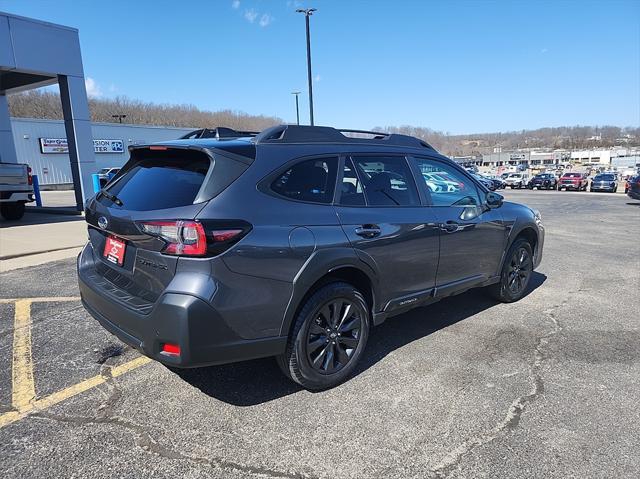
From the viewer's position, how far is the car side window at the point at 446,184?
3.97 meters

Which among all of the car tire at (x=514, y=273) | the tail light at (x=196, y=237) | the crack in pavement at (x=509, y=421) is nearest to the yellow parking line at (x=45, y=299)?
the tail light at (x=196, y=237)

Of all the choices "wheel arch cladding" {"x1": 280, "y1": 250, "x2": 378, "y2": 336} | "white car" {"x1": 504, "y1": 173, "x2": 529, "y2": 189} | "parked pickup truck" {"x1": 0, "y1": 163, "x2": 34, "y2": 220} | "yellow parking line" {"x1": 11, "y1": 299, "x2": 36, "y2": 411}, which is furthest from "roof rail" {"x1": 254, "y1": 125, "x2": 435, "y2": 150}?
"white car" {"x1": 504, "y1": 173, "x2": 529, "y2": 189}

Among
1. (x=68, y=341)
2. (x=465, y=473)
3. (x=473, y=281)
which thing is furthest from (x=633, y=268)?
(x=68, y=341)

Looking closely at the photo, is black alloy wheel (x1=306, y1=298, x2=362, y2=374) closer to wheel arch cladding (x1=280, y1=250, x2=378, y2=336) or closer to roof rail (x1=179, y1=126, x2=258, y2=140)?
wheel arch cladding (x1=280, y1=250, x2=378, y2=336)

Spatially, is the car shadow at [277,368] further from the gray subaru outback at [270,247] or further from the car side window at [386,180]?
the car side window at [386,180]

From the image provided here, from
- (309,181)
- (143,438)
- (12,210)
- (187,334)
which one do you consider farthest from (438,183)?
(12,210)

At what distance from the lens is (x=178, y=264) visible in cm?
250

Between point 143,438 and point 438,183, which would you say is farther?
point 438,183

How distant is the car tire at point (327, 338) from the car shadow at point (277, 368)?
209 mm

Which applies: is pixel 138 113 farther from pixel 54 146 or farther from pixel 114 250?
pixel 114 250

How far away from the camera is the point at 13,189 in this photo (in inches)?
464

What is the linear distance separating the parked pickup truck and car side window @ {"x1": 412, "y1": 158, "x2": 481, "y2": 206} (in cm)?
1184

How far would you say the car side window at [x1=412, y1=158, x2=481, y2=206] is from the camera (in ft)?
13.0

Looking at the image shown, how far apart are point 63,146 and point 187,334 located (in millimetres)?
38491
